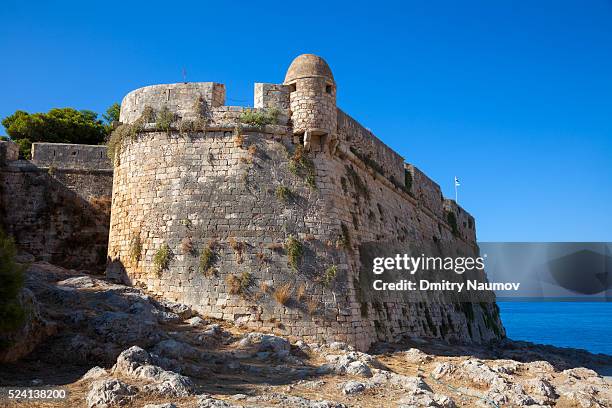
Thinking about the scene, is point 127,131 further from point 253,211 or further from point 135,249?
point 253,211

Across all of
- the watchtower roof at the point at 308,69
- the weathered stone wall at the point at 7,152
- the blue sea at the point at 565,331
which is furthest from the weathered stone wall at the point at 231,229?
the blue sea at the point at 565,331

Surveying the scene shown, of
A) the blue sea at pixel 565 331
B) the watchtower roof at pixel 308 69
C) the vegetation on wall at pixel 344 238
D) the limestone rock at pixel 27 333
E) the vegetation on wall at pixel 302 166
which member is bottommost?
the blue sea at pixel 565 331

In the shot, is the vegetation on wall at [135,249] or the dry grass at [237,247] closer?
the dry grass at [237,247]

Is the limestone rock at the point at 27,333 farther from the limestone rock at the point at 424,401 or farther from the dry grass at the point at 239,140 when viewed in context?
the dry grass at the point at 239,140

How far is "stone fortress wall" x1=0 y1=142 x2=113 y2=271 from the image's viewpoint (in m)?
15.9

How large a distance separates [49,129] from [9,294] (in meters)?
18.1

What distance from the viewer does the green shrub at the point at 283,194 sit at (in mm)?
13039

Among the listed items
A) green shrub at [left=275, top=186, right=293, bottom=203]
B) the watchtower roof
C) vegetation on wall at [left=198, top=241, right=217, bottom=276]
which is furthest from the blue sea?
vegetation on wall at [left=198, top=241, right=217, bottom=276]

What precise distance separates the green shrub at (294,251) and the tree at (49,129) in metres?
13.6

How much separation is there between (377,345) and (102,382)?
758cm

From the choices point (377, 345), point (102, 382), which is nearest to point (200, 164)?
point (377, 345)

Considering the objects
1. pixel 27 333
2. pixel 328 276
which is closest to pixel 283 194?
pixel 328 276

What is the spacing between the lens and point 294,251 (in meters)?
12.6

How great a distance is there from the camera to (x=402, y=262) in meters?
17.6
